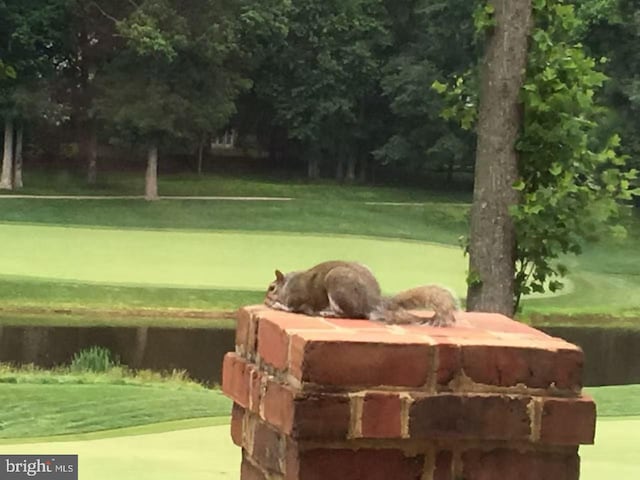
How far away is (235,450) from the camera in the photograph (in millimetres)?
3441

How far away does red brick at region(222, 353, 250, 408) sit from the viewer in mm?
1409

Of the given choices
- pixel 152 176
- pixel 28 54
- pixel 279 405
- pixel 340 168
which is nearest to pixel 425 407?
pixel 279 405

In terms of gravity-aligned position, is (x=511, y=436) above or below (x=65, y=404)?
above

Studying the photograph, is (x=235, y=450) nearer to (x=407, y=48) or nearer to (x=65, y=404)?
(x=65, y=404)

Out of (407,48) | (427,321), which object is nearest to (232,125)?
(407,48)

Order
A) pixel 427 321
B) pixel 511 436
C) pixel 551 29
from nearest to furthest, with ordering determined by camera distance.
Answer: pixel 511 436
pixel 427 321
pixel 551 29

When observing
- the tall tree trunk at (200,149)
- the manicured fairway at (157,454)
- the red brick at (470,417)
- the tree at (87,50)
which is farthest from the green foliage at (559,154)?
the tall tree trunk at (200,149)

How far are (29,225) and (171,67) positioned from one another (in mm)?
5394

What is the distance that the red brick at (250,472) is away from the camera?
1.38m

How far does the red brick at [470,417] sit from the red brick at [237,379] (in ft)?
0.91

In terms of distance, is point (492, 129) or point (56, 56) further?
point (56, 56)

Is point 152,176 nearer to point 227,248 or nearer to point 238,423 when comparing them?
point 227,248

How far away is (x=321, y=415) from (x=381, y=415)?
0.20 ft

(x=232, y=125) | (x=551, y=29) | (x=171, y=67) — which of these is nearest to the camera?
(x=551, y=29)
